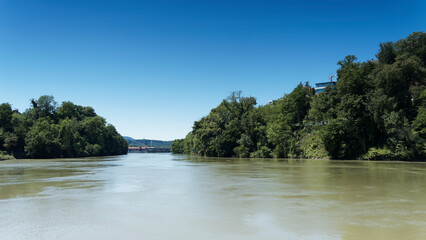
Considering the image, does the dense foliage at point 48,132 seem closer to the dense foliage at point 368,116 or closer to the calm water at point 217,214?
the dense foliage at point 368,116

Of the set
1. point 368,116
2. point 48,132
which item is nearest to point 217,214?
point 368,116

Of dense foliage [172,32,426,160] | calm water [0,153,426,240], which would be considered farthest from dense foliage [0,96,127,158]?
calm water [0,153,426,240]

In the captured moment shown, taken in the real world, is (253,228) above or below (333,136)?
below

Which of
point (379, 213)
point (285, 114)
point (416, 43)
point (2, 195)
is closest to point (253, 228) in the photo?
point (379, 213)

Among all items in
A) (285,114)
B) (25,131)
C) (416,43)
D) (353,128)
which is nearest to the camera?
(353,128)

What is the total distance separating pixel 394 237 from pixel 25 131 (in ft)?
291

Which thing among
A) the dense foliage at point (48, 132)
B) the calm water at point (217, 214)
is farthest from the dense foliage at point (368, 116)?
the dense foliage at point (48, 132)

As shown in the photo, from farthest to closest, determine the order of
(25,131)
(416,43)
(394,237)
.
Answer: (25,131) → (416,43) → (394,237)

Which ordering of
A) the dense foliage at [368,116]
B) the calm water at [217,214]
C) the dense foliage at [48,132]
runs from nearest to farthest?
the calm water at [217,214], the dense foliage at [368,116], the dense foliage at [48,132]

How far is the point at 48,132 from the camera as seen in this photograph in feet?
245

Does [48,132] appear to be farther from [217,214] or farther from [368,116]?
[217,214]

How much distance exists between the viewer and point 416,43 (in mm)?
57781

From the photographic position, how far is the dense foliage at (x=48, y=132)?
239ft

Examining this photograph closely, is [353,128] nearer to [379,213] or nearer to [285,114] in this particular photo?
[285,114]
